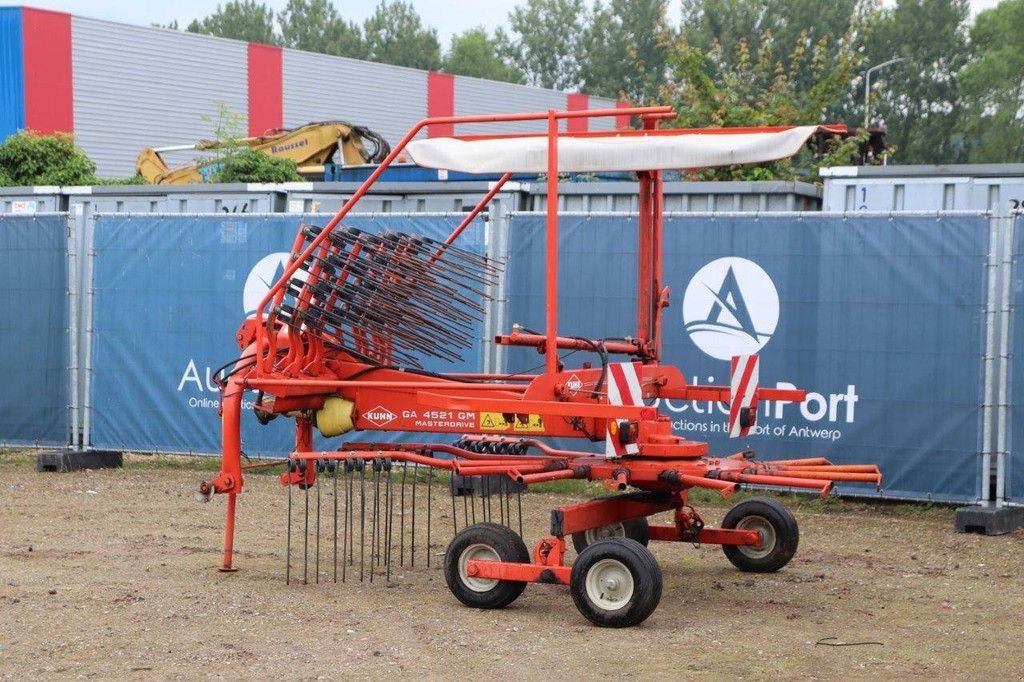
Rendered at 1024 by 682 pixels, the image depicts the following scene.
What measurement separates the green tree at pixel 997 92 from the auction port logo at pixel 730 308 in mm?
56621

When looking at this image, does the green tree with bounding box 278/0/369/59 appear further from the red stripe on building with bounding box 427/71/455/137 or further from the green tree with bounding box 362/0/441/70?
the red stripe on building with bounding box 427/71/455/137

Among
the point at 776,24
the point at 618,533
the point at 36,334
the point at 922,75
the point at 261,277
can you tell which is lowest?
the point at 618,533

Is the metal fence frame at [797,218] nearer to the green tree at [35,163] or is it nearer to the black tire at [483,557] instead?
the black tire at [483,557]

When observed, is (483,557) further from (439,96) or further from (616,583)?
(439,96)

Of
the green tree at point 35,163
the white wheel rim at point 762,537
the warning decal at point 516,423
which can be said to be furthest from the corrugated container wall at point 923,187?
the green tree at point 35,163

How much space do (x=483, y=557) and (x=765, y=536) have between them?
2.05 meters

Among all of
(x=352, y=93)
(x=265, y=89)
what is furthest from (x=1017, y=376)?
(x=352, y=93)

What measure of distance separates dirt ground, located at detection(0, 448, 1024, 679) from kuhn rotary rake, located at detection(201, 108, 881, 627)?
289mm

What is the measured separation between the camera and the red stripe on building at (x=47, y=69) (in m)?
34.3

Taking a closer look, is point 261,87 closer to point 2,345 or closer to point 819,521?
point 2,345

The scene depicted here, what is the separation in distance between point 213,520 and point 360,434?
2491mm

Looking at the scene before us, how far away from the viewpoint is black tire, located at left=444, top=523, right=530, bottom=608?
8.05 meters

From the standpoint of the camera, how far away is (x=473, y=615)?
8.00 m

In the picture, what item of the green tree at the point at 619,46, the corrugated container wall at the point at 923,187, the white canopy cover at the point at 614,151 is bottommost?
the white canopy cover at the point at 614,151
